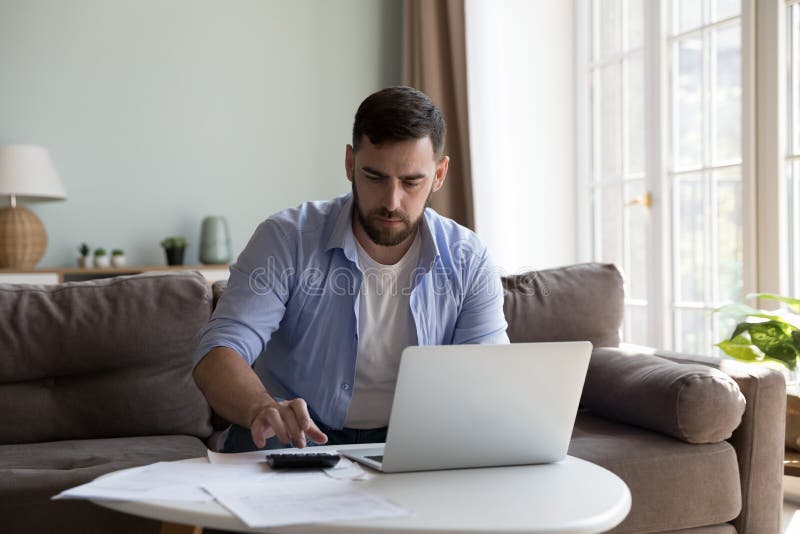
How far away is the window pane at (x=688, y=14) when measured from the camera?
3.36 metres

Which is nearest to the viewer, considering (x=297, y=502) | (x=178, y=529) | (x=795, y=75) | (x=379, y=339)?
(x=297, y=502)

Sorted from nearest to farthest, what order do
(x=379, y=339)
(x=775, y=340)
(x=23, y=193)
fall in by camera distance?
(x=379, y=339) → (x=775, y=340) → (x=23, y=193)

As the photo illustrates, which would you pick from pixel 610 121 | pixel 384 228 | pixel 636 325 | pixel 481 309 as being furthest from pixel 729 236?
pixel 384 228

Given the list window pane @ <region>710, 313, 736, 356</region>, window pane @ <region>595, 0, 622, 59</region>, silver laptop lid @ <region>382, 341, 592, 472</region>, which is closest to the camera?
silver laptop lid @ <region>382, 341, 592, 472</region>

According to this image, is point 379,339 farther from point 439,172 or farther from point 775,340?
point 775,340

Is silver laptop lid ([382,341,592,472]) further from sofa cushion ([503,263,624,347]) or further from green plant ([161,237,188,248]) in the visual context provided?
green plant ([161,237,188,248])

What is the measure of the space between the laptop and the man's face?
562 millimetres

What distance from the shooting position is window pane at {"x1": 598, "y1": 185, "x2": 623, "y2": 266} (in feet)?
12.8

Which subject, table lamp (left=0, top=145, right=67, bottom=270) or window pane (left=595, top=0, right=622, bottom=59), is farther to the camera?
window pane (left=595, top=0, right=622, bottom=59)

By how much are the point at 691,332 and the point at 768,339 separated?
1.03 m

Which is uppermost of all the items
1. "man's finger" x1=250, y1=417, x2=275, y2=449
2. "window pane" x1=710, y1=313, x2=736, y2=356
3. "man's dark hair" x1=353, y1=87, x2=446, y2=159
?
"man's dark hair" x1=353, y1=87, x2=446, y2=159

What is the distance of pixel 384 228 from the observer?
174cm

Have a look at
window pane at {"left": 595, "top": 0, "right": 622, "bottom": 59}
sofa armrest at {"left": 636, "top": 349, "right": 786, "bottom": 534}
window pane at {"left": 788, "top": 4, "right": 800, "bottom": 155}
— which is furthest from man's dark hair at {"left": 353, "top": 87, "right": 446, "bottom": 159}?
window pane at {"left": 595, "top": 0, "right": 622, "bottom": 59}

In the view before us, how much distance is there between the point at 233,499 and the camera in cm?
105
